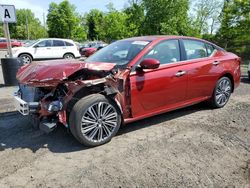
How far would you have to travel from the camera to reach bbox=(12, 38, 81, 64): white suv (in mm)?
14367

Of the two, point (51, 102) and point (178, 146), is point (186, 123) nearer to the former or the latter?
point (178, 146)

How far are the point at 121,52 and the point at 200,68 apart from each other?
60.9 inches

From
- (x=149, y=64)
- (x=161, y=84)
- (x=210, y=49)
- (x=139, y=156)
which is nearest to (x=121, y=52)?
(x=149, y=64)

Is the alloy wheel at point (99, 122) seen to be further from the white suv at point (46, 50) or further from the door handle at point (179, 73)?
the white suv at point (46, 50)

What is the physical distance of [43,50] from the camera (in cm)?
1471

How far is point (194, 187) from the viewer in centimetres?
284

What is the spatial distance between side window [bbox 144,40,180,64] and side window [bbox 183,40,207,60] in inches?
10.0

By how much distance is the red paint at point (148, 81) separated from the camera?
12.0ft

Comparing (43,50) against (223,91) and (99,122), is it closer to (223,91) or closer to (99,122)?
(223,91)

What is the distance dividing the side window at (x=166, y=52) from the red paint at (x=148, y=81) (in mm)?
84

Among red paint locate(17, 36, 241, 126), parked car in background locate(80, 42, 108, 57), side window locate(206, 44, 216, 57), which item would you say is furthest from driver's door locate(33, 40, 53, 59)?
side window locate(206, 44, 216, 57)

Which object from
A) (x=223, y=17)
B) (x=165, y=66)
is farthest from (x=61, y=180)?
(x=223, y=17)

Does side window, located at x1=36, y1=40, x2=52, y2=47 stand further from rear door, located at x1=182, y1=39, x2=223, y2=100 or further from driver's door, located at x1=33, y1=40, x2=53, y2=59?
rear door, located at x1=182, y1=39, x2=223, y2=100

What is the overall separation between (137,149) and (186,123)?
1.43 meters
